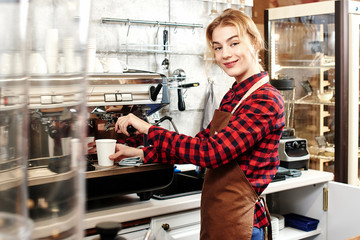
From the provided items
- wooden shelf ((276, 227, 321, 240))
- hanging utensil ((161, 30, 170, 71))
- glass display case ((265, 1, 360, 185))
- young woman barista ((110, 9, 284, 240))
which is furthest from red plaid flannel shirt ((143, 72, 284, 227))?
glass display case ((265, 1, 360, 185))

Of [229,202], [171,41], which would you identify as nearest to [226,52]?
[229,202]

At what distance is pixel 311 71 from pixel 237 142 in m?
2.29

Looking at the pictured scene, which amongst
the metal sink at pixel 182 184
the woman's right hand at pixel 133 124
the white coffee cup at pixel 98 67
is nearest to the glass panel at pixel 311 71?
the metal sink at pixel 182 184

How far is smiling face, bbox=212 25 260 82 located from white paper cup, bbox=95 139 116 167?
1.98 ft

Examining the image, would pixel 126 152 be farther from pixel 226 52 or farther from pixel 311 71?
pixel 311 71

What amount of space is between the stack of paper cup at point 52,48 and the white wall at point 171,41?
261 centimetres

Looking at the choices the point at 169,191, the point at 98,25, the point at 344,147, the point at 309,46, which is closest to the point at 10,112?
the point at 169,191

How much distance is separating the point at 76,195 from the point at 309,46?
366 cm

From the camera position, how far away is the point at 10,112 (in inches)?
10.3

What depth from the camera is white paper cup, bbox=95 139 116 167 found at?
1.92m

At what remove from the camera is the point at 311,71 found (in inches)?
147

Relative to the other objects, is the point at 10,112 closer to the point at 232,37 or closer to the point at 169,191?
the point at 232,37

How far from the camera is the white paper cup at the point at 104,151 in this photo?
75.8 inches

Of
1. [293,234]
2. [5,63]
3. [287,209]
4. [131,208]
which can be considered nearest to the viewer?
[5,63]
